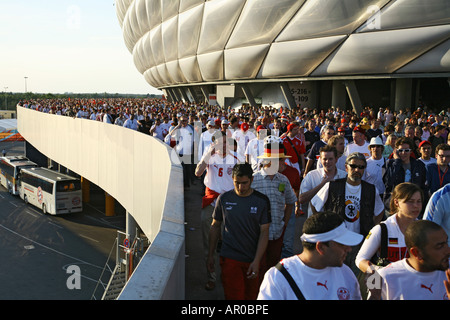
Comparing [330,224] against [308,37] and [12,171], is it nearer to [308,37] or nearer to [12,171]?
[308,37]

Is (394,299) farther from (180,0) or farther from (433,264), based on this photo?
(180,0)

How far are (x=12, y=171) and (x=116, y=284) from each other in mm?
25546

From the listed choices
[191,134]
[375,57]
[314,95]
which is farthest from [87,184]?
[191,134]

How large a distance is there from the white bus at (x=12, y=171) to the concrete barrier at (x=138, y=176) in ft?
18.2

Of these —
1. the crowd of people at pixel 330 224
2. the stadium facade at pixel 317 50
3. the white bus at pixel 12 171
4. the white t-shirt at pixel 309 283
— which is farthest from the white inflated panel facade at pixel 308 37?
the white t-shirt at pixel 309 283

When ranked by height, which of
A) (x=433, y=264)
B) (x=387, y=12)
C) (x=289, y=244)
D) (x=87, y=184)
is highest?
(x=387, y=12)

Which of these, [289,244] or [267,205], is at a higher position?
[267,205]

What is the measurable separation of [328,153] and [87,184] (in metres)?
37.7

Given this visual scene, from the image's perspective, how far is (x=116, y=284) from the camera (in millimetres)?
19859

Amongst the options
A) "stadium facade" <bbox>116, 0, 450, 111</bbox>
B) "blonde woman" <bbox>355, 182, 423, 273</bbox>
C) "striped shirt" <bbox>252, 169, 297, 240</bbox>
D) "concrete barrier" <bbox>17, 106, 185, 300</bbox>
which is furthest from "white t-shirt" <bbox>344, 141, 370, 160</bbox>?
"stadium facade" <bbox>116, 0, 450, 111</bbox>

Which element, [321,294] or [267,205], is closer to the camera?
[321,294]

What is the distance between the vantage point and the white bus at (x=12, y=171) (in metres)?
40.2

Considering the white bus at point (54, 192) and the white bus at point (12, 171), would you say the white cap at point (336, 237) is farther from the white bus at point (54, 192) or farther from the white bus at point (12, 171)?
the white bus at point (12, 171)

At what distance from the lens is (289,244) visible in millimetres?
5758
